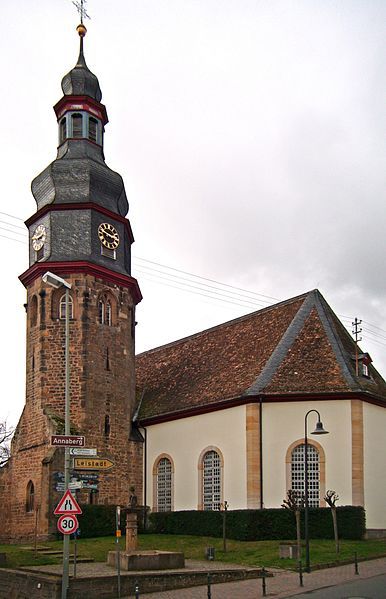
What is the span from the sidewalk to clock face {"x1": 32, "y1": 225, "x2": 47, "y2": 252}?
21.6 m

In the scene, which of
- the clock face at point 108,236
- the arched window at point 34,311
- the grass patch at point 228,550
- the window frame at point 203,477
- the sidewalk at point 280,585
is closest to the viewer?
the sidewalk at point 280,585

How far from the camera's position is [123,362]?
4034 cm

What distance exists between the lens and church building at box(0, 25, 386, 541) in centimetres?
3412

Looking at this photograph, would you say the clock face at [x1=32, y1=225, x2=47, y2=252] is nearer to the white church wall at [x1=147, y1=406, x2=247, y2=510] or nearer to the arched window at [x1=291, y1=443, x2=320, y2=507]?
the white church wall at [x1=147, y1=406, x2=247, y2=510]

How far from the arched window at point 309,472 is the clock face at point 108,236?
14.3 meters

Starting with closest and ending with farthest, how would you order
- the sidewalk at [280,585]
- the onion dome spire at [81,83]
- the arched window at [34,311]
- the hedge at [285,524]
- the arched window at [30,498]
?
the sidewalk at [280,585] < the hedge at [285,524] < the arched window at [30,498] < the arched window at [34,311] < the onion dome spire at [81,83]

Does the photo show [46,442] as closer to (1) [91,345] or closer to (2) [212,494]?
(1) [91,345]

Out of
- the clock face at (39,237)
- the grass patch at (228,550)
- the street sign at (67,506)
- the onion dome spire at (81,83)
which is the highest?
the onion dome spire at (81,83)

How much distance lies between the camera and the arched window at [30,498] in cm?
3678

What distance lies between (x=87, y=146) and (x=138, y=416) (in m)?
14.7

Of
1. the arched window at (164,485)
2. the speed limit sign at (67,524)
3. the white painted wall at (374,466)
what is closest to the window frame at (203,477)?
the arched window at (164,485)

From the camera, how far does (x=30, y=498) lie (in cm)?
3716

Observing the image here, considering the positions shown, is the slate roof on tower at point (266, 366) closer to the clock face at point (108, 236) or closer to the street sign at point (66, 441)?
the clock face at point (108, 236)

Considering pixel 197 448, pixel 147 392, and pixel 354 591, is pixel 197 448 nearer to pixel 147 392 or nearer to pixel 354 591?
pixel 147 392
